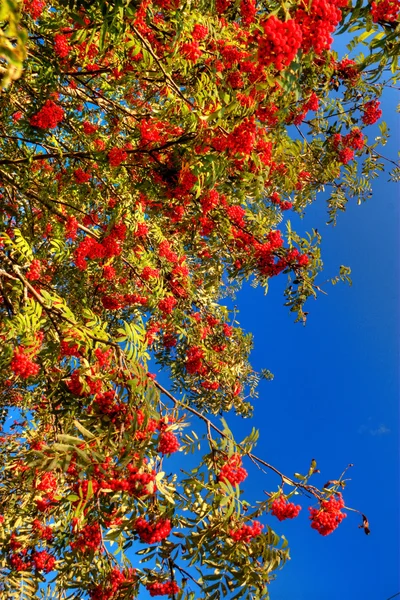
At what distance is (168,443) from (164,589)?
1.21 metres

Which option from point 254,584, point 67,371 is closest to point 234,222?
point 67,371

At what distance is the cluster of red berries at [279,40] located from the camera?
2412mm

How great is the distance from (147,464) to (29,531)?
168 inches

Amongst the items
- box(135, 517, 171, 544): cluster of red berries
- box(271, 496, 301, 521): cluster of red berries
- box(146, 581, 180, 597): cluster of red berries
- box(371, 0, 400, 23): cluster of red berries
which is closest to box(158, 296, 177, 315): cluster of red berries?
box(271, 496, 301, 521): cluster of red berries

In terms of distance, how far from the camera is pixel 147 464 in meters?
3.53

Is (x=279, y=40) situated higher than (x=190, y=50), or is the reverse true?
(x=190, y=50)

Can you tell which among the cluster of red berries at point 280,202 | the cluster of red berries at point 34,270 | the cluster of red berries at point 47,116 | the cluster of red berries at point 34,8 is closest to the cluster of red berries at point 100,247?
the cluster of red berries at point 34,270

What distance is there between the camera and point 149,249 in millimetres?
7102

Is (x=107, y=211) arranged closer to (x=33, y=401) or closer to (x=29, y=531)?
(x=33, y=401)

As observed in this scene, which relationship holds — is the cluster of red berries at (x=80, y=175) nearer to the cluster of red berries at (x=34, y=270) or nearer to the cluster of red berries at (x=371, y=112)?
the cluster of red berries at (x=34, y=270)

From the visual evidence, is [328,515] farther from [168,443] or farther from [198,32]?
[198,32]

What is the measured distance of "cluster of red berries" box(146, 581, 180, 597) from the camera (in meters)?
3.58

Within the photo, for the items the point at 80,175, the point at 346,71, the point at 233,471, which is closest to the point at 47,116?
the point at 80,175

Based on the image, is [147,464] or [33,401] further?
[33,401]
